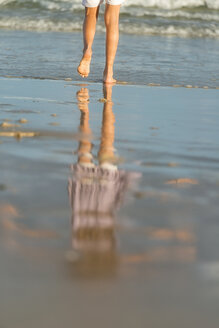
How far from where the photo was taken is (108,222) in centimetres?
188

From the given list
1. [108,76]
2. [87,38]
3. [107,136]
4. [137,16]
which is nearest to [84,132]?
[107,136]

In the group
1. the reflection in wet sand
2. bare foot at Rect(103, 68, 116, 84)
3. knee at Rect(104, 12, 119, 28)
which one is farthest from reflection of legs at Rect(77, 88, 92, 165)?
knee at Rect(104, 12, 119, 28)

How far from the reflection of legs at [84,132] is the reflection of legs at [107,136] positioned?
0.06 metres

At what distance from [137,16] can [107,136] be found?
34.8 feet

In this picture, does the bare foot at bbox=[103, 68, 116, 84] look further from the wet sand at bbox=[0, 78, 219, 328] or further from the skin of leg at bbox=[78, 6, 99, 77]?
the wet sand at bbox=[0, 78, 219, 328]

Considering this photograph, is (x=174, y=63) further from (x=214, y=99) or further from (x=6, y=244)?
(x=6, y=244)

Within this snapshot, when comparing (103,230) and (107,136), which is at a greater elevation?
(103,230)

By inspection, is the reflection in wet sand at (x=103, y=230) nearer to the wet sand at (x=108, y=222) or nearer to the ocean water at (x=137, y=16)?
the wet sand at (x=108, y=222)

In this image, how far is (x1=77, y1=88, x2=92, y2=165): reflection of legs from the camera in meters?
2.79

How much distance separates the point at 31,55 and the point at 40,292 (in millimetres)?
6349

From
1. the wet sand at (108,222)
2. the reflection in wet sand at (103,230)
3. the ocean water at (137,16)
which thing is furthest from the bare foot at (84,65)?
the ocean water at (137,16)

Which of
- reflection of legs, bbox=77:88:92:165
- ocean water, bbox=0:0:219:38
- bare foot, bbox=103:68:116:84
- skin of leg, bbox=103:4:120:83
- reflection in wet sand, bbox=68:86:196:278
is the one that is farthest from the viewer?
ocean water, bbox=0:0:219:38

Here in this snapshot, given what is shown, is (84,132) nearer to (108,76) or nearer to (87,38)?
(108,76)

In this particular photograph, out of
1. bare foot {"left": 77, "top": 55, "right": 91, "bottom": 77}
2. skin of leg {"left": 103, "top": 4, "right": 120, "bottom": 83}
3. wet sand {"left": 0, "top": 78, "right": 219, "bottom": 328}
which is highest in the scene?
wet sand {"left": 0, "top": 78, "right": 219, "bottom": 328}
